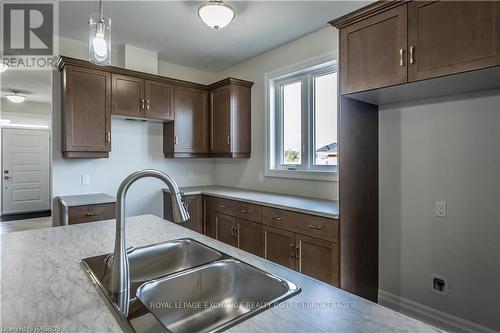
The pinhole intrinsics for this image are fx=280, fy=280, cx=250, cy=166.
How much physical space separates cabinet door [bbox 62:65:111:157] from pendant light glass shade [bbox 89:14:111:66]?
71.3 inches

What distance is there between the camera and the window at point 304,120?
3.01m

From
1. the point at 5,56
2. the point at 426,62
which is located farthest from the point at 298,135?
the point at 5,56

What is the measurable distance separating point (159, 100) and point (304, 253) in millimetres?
2523

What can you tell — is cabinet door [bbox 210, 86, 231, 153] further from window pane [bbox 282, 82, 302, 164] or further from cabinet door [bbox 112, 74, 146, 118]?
cabinet door [bbox 112, 74, 146, 118]

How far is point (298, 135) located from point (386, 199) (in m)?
1.28

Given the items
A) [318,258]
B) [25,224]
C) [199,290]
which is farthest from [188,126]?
[25,224]

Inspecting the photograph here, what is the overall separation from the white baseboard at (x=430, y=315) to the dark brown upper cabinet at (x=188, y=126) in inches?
109

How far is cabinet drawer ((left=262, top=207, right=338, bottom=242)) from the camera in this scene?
220 centimetres

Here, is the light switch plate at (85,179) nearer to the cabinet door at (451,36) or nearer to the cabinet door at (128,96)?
the cabinet door at (128,96)

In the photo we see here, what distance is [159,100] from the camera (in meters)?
→ 3.53

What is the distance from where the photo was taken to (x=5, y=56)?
3.55 m

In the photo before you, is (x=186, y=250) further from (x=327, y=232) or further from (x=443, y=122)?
(x=443, y=122)

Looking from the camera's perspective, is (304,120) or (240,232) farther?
(304,120)

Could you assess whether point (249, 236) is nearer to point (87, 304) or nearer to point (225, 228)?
point (225, 228)
